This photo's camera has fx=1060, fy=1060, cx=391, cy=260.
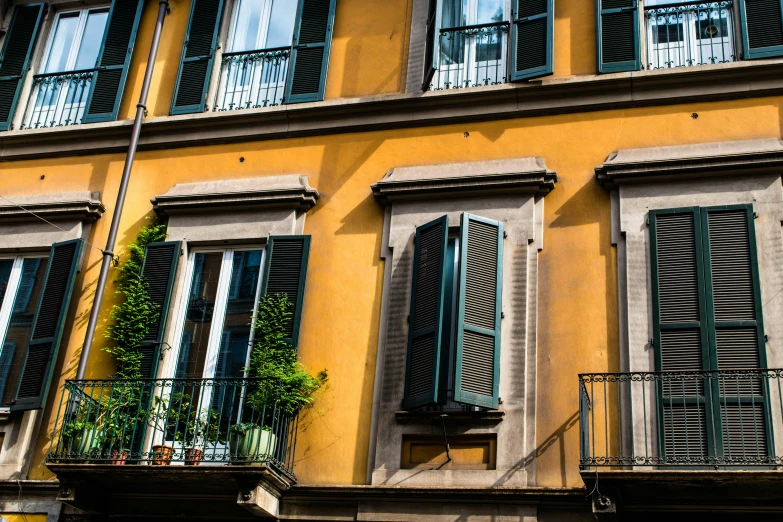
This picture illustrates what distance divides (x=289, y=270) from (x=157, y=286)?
5.22ft

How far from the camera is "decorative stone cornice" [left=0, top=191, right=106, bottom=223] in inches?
505

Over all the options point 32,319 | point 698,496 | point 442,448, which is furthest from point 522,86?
point 32,319

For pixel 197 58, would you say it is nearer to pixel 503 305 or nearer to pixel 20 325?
pixel 20 325

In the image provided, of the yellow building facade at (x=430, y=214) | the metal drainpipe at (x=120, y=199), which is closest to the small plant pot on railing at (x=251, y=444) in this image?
the yellow building facade at (x=430, y=214)

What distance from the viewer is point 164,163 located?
13125mm

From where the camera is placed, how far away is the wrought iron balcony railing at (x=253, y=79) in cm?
1325

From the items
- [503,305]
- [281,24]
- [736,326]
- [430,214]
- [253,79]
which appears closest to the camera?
[736,326]

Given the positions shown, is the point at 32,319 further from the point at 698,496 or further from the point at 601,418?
the point at 698,496

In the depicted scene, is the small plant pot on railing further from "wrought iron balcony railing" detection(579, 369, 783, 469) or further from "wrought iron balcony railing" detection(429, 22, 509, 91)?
"wrought iron balcony railing" detection(429, 22, 509, 91)

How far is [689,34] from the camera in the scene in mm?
12031

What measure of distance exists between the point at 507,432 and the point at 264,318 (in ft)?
9.62

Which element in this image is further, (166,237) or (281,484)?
(166,237)

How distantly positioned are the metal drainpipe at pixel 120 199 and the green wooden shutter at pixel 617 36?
5.57 metres

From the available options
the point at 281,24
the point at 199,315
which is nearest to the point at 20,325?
the point at 199,315
